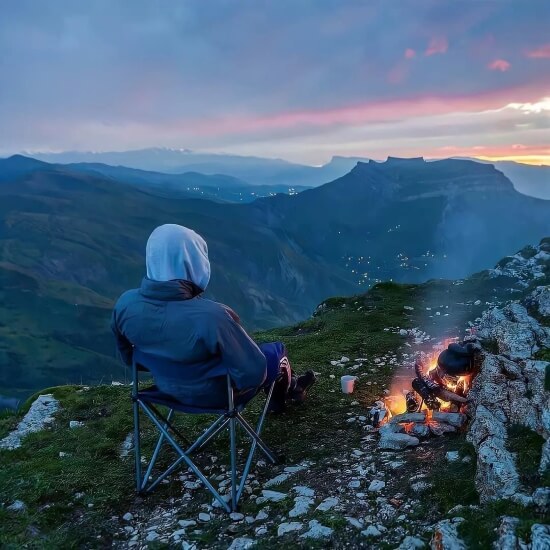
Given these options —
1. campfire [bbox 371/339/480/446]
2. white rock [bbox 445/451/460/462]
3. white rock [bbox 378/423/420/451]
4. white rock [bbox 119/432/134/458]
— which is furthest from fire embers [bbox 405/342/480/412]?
white rock [bbox 119/432/134/458]

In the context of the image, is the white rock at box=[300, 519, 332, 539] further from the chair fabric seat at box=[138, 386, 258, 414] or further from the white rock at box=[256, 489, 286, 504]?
the chair fabric seat at box=[138, 386, 258, 414]

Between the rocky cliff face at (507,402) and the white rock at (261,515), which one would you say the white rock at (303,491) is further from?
the rocky cliff face at (507,402)

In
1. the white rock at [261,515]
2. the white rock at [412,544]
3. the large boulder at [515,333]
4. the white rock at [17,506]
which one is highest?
the large boulder at [515,333]

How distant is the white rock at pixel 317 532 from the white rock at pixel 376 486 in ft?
2.73

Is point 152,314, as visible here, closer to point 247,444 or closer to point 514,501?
point 247,444

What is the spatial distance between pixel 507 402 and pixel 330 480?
2.13 metres

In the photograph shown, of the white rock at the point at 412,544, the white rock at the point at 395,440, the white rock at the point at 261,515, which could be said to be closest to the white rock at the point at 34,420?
the white rock at the point at 261,515

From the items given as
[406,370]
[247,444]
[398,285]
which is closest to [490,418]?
[247,444]

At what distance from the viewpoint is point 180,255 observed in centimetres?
499

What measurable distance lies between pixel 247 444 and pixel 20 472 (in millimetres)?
2806

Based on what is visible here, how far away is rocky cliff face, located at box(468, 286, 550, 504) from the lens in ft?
13.6

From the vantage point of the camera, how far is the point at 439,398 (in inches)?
267

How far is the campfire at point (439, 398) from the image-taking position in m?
6.17

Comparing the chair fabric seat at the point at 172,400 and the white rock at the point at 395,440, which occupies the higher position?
the chair fabric seat at the point at 172,400
